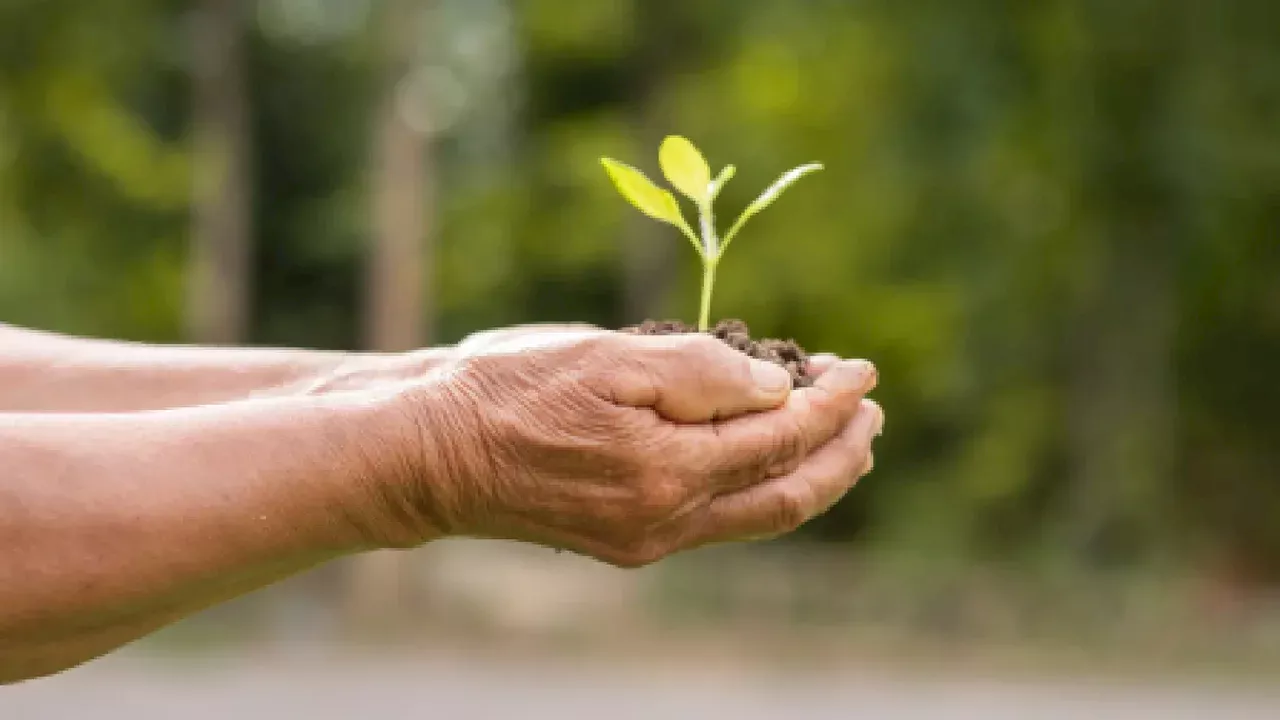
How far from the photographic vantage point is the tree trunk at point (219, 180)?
1039cm

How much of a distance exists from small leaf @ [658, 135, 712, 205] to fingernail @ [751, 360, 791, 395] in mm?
433

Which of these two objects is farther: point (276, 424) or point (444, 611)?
point (444, 611)

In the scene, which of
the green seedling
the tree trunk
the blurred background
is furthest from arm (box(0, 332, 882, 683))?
the tree trunk

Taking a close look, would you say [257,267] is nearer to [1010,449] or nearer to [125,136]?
[125,136]

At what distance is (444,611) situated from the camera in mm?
9312

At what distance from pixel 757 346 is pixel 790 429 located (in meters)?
0.23

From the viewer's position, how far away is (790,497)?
193cm

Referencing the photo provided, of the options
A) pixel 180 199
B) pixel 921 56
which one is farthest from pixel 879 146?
pixel 180 199

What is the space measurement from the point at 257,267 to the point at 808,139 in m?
6.00

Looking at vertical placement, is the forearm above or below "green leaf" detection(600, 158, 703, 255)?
below

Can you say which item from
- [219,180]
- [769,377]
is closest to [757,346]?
[769,377]

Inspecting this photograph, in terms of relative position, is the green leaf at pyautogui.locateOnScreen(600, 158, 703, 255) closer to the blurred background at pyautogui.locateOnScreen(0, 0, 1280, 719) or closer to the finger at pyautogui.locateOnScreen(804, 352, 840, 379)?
the finger at pyautogui.locateOnScreen(804, 352, 840, 379)

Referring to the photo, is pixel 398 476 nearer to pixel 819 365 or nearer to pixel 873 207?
pixel 819 365

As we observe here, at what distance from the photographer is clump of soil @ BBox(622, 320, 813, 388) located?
6.78 feet
